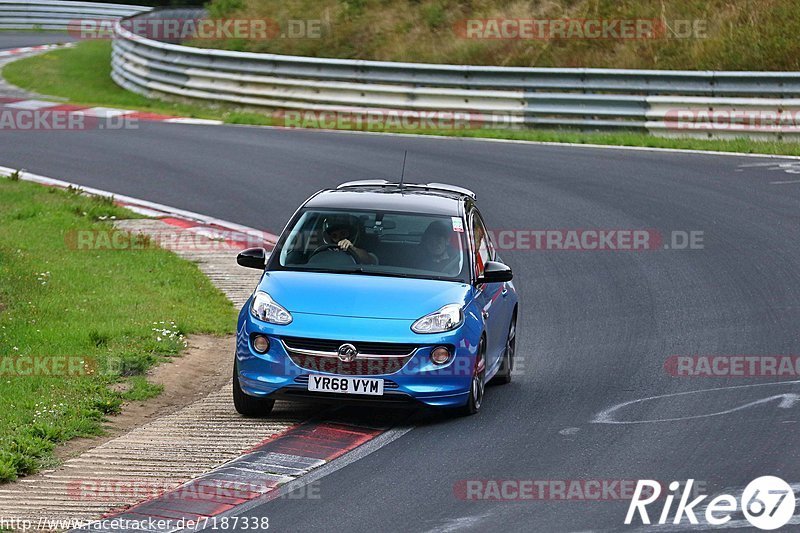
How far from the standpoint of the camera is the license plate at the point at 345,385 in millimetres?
9414

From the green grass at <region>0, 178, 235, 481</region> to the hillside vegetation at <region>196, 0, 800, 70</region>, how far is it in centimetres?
1321

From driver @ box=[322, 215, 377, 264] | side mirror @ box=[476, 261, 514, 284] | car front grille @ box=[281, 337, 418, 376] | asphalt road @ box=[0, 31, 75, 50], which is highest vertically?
driver @ box=[322, 215, 377, 264]

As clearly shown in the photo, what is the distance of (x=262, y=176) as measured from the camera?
2100cm

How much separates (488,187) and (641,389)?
31.0 feet

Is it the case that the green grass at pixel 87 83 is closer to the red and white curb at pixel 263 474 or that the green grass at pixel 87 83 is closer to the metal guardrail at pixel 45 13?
the metal guardrail at pixel 45 13

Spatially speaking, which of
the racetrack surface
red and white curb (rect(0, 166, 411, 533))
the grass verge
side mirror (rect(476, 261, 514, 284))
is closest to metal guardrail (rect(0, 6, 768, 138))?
the grass verge

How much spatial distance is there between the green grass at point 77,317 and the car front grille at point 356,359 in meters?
1.54

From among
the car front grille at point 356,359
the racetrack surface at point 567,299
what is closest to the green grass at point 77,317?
the car front grille at point 356,359

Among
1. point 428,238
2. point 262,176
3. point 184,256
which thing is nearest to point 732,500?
point 428,238

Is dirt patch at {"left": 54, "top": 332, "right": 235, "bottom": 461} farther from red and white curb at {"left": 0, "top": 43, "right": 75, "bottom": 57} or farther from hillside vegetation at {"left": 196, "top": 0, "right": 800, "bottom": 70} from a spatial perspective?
red and white curb at {"left": 0, "top": 43, "right": 75, "bottom": 57}

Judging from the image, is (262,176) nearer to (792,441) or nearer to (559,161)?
(559,161)

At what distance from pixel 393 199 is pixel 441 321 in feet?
5.37

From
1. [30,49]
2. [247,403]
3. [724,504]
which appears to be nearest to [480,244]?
[247,403]

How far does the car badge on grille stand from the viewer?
9406 mm
